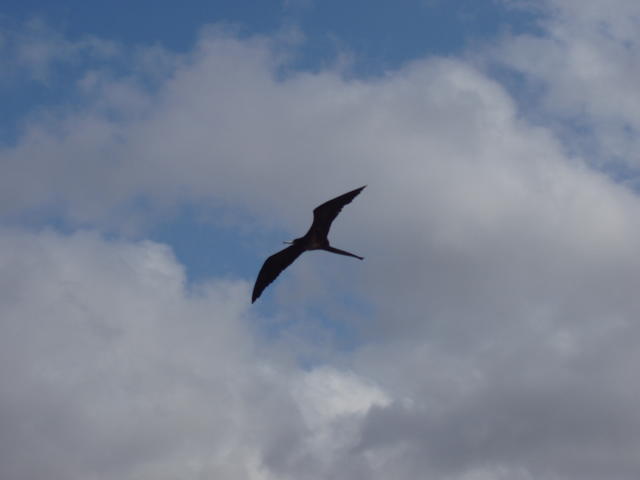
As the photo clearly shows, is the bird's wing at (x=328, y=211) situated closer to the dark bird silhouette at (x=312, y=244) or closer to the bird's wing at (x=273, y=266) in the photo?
the dark bird silhouette at (x=312, y=244)

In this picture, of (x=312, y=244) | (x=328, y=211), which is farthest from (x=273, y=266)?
(x=328, y=211)

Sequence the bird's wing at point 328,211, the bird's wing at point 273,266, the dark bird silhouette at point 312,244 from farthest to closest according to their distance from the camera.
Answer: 1. the bird's wing at point 273,266
2. the dark bird silhouette at point 312,244
3. the bird's wing at point 328,211

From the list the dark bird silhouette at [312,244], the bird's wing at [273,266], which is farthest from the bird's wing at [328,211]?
the bird's wing at [273,266]

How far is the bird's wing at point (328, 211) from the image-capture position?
3481cm

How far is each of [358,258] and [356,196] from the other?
310 centimetres

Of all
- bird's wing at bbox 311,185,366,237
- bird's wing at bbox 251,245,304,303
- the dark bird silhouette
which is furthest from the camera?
bird's wing at bbox 251,245,304,303

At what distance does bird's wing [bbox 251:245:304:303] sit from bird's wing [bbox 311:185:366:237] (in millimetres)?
2218

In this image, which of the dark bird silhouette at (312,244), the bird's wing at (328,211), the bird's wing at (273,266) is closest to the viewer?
the bird's wing at (328,211)

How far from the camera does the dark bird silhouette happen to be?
35.0m

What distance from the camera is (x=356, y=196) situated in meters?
34.8

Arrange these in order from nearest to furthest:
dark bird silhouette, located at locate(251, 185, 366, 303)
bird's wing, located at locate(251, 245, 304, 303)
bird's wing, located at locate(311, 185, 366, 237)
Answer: bird's wing, located at locate(311, 185, 366, 237), dark bird silhouette, located at locate(251, 185, 366, 303), bird's wing, located at locate(251, 245, 304, 303)

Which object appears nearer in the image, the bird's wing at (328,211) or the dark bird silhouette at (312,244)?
the bird's wing at (328,211)

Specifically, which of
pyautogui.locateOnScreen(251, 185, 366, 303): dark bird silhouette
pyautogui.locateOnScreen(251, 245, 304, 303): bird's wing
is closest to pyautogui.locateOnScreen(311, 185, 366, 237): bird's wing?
pyautogui.locateOnScreen(251, 185, 366, 303): dark bird silhouette

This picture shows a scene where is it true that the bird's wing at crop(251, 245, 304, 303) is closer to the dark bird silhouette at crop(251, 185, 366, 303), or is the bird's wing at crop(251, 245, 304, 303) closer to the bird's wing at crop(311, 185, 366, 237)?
the dark bird silhouette at crop(251, 185, 366, 303)
